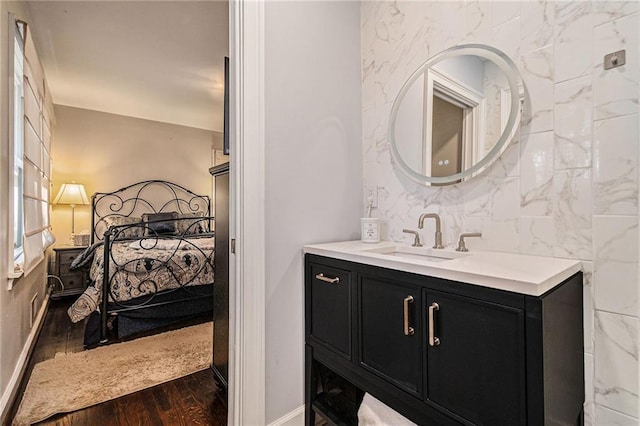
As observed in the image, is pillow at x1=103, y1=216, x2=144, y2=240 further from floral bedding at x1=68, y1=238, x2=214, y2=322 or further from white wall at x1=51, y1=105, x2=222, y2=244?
floral bedding at x1=68, y1=238, x2=214, y2=322

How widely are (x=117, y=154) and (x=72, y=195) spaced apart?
0.92 m

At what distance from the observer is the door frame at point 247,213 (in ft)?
4.43

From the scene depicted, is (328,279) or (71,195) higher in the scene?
(71,195)

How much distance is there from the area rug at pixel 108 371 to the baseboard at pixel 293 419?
94cm

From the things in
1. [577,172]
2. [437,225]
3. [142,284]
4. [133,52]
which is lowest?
[142,284]

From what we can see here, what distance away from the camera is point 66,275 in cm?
389

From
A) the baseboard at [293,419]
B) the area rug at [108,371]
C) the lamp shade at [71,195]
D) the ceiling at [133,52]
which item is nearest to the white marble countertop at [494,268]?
the baseboard at [293,419]

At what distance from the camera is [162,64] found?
3.28 meters

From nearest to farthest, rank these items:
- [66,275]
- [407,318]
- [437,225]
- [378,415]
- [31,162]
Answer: [407,318]
[378,415]
[437,225]
[31,162]
[66,275]

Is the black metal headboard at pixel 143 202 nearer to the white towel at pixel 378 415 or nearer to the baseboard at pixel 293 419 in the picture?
the baseboard at pixel 293 419

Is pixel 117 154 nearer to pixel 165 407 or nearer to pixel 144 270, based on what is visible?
pixel 144 270

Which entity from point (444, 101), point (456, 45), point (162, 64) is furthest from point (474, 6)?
point (162, 64)

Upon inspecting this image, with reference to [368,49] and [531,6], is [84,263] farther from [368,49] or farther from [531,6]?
[531,6]

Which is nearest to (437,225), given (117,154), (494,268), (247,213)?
(494,268)
